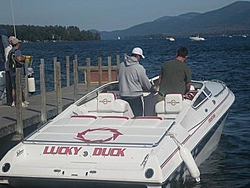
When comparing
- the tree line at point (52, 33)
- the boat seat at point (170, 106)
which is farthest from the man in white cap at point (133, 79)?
the tree line at point (52, 33)

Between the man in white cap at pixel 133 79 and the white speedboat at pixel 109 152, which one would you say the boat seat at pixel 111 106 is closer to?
the man in white cap at pixel 133 79

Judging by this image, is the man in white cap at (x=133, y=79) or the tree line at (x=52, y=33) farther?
the tree line at (x=52, y=33)

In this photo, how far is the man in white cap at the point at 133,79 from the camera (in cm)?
898

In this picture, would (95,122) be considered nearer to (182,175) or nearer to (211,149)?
(182,175)

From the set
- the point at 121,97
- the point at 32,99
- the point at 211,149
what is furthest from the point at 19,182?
the point at 32,99

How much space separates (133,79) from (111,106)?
60 cm

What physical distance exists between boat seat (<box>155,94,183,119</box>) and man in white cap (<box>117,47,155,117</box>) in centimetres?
48

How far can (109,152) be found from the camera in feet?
23.1

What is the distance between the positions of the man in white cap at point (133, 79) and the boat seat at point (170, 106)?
1.56 feet

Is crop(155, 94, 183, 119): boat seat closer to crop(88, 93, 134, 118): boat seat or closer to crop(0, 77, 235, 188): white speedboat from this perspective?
crop(0, 77, 235, 188): white speedboat

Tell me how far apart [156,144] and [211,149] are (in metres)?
3.33

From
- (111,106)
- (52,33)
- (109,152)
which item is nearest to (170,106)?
(111,106)

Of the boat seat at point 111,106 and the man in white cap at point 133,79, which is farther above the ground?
the man in white cap at point 133,79

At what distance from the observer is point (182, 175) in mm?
7488
